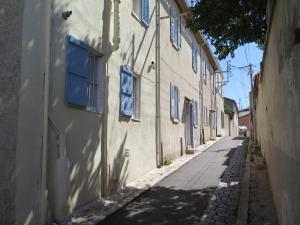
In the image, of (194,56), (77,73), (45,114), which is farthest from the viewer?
(194,56)

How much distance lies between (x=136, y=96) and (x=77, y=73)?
4.07m

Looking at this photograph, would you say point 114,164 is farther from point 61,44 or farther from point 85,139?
point 61,44

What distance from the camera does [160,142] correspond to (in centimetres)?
1280

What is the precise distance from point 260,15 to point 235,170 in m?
5.61

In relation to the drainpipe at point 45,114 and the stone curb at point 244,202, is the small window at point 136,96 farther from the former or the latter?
the drainpipe at point 45,114

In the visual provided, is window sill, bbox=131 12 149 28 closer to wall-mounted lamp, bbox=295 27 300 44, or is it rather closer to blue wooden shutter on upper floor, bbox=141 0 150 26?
blue wooden shutter on upper floor, bbox=141 0 150 26

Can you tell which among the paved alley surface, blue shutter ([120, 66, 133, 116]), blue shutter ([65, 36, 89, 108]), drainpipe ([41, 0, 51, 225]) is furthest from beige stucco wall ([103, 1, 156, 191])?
drainpipe ([41, 0, 51, 225])

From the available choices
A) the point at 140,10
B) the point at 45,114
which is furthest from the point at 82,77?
the point at 140,10

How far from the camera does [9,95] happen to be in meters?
5.40

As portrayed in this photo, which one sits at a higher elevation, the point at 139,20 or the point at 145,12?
the point at 145,12

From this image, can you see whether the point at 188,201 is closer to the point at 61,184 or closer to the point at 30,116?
the point at 61,184

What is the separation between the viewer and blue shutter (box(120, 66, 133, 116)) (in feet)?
30.5

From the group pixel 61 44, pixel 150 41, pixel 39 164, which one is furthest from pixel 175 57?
pixel 39 164

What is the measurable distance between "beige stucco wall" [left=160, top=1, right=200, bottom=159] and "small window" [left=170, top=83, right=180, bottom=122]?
220 millimetres
